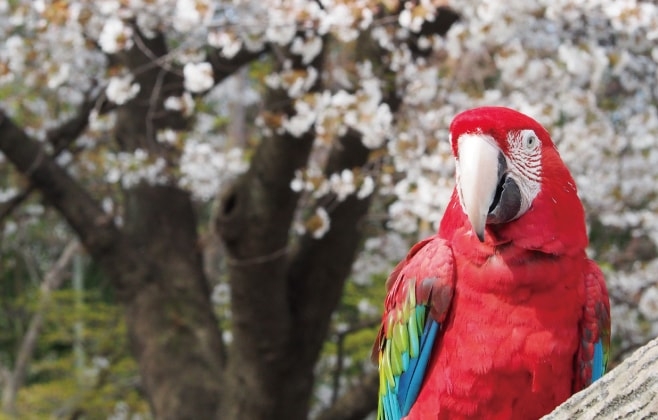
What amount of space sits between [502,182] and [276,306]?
8.42ft

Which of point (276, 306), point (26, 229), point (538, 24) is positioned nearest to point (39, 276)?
point (26, 229)

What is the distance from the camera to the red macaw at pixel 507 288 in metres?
1.70

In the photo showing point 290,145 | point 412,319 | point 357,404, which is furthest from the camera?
point 357,404

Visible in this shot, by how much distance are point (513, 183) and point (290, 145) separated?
2.25 m

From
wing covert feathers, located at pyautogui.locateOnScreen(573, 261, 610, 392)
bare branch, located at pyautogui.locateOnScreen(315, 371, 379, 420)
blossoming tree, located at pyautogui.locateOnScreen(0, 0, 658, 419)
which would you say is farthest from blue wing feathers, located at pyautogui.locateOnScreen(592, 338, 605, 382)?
bare branch, located at pyautogui.locateOnScreen(315, 371, 379, 420)

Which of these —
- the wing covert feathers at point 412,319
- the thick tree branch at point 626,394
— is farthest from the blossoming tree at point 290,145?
the thick tree branch at point 626,394

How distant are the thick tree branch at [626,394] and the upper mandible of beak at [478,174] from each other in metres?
0.49

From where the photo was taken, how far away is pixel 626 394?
1.12 m

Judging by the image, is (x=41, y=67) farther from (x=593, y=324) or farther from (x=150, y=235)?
(x=593, y=324)

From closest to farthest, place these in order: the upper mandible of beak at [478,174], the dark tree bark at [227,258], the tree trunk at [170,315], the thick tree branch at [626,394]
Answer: the thick tree branch at [626,394] → the upper mandible of beak at [478,174] → the dark tree bark at [227,258] → the tree trunk at [170,315]

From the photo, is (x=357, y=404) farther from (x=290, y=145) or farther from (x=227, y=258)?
(x=290, y=145)

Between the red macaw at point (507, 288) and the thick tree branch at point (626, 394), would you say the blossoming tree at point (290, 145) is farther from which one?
the thick tree branch at point (626, 394)

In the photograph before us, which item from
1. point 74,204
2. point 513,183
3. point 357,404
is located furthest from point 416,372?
point 74,204

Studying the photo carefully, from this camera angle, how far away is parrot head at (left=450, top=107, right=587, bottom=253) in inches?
64.0
